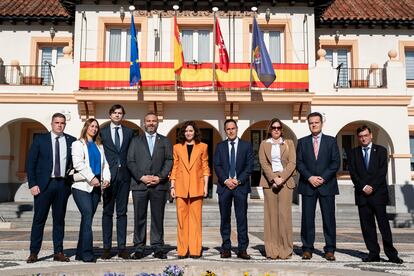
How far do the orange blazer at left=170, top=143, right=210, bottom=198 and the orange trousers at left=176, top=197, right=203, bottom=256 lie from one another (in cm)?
15

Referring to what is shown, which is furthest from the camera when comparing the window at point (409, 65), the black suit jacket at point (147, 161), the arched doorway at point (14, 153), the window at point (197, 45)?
the window at point (409, 65)

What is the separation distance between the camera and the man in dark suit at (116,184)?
21.4 feet

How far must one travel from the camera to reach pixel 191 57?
16672 mm

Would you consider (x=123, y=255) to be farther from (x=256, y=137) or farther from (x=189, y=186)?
(x=256, y=137)

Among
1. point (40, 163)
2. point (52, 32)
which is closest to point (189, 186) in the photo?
point (40, 163)

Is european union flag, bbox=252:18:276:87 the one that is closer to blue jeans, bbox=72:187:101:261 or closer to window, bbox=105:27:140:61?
window, bbox=105:27:140:61

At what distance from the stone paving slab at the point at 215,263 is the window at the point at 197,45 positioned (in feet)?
27.4

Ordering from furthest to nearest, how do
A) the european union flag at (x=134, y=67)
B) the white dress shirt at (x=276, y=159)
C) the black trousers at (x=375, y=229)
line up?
1. the european union flag at (x=134, y=67)
2. the white dress shirt at (x=276, y=159)
3. the black trousers at (x=375, y=229)

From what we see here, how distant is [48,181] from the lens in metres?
6.20

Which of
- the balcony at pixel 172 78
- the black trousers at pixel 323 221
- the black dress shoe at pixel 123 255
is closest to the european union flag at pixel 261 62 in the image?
the balcony at pixel 172 78

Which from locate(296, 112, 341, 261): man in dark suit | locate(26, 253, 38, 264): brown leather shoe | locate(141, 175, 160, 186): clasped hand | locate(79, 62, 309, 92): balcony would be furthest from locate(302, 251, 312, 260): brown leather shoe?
locate(79, 62, 309, 92): balcony

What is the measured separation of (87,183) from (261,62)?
31.9ft

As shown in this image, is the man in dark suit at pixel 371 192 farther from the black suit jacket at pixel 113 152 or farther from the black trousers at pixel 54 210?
the black trousers at pixel 54 210

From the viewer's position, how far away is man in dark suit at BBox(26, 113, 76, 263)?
A: 6.18 meters
